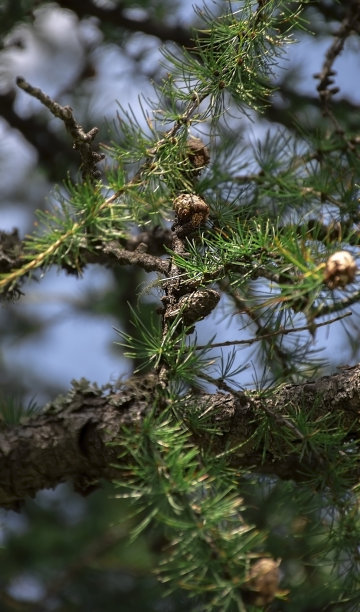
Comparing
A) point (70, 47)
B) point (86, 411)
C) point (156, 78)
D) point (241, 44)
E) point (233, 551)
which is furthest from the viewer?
point (70, 47)

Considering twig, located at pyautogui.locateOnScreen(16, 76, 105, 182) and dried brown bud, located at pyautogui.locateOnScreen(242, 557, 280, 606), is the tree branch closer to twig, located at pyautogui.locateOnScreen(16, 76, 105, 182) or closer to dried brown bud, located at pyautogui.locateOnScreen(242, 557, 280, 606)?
twig, located at pyautogui.locateOnScreen(16, 76, 105, 182)

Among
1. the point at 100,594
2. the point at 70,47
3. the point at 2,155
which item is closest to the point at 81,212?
the point at 2,155

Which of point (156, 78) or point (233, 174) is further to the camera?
point (156, 78)

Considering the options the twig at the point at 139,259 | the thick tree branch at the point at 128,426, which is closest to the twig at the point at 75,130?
the twig at the point at 139,259

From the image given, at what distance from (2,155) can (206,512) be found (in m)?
1.20

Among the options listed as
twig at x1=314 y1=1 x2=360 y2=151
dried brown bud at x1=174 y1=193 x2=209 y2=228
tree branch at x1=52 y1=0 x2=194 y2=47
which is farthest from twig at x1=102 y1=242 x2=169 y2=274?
tree branch at x1=52 y1=0 x2=194 y2=47

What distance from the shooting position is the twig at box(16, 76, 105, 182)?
0.74 m

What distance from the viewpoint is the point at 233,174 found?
110 cm

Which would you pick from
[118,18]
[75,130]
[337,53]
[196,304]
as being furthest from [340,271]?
[118,18]

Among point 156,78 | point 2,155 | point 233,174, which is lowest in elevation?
point 233,174

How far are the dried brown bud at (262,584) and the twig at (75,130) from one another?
354 millimetres

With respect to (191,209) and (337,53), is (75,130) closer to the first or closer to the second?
(191,209)

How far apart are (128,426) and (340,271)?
13.0 inches

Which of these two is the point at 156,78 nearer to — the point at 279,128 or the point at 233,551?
the point at 279,128
